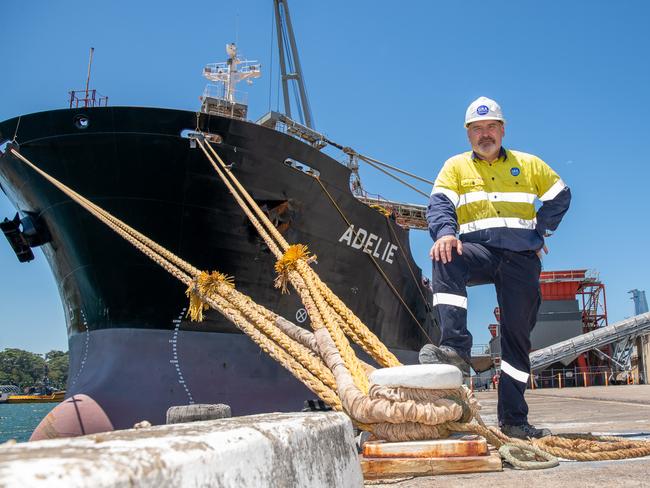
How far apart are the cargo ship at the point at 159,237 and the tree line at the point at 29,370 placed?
83.2 metres

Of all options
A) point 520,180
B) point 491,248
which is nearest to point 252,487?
point 491,248

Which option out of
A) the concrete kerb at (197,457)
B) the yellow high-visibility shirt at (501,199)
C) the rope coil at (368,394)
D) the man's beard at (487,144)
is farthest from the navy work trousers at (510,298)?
the concrete kerb at (197,457)

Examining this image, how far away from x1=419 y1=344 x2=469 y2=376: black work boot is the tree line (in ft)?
297

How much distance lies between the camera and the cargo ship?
8391 mm

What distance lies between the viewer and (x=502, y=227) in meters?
3.39

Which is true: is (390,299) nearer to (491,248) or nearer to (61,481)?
(491,248)

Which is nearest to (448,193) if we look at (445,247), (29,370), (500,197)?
(500,197)

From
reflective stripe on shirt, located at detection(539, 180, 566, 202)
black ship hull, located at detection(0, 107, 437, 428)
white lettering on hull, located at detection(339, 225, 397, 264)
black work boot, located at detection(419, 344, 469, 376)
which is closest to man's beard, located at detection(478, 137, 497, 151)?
reflective stripe on shirt, located at detection(539, 180, 566, 202)

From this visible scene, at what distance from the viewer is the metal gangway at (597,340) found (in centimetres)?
2597

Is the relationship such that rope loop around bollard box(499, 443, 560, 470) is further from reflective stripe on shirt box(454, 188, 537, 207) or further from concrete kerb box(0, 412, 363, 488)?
reflective stripe on shirt box(454, 188, 537, 207)

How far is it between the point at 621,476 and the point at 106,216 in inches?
259

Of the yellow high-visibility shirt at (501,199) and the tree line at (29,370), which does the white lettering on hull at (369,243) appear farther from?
the tree line at (29,370)

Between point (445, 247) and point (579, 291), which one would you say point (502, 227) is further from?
point (579, 291)

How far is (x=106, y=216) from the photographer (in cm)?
714
